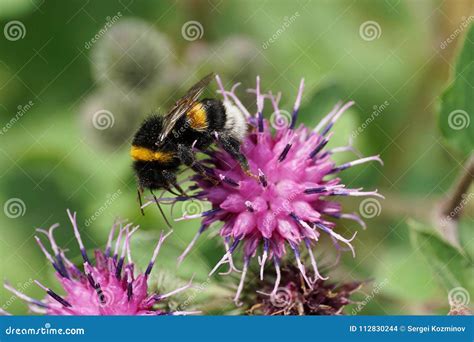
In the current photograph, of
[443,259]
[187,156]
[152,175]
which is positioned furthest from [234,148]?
[443,259]

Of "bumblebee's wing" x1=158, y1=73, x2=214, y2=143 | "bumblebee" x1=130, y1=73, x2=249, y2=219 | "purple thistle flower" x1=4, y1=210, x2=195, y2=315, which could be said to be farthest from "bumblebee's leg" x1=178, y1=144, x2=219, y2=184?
"purple thistle flower" x1=4, y1=210, x2=195, y2=315

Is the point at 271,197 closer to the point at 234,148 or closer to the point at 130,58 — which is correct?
the point at 234,148

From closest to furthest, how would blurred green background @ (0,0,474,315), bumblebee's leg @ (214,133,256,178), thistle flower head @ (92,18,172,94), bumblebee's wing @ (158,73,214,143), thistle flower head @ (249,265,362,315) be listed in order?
bumblebee's wing @ (158,73,214,143) → bumblebee's leg @ (214,133,256,178) → thistle flower head @ (249,265,362,315) → blurred green background @ (0,0,474,315) → thistle flower head @ (92,18,172,94)

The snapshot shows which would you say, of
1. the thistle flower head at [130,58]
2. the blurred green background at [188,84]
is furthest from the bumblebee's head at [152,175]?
the thistle flower head at [130,58]

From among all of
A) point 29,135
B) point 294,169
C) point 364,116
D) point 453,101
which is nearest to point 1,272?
point 29,135

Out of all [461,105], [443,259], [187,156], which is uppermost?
[461,105]

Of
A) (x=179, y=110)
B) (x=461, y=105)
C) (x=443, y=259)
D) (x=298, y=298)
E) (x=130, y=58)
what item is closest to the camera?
(x=179, y=110)

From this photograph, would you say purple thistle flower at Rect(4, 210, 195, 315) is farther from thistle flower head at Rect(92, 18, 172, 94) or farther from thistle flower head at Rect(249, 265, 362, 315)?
thistle flower head at Rect(92, 18, 172, 94)
